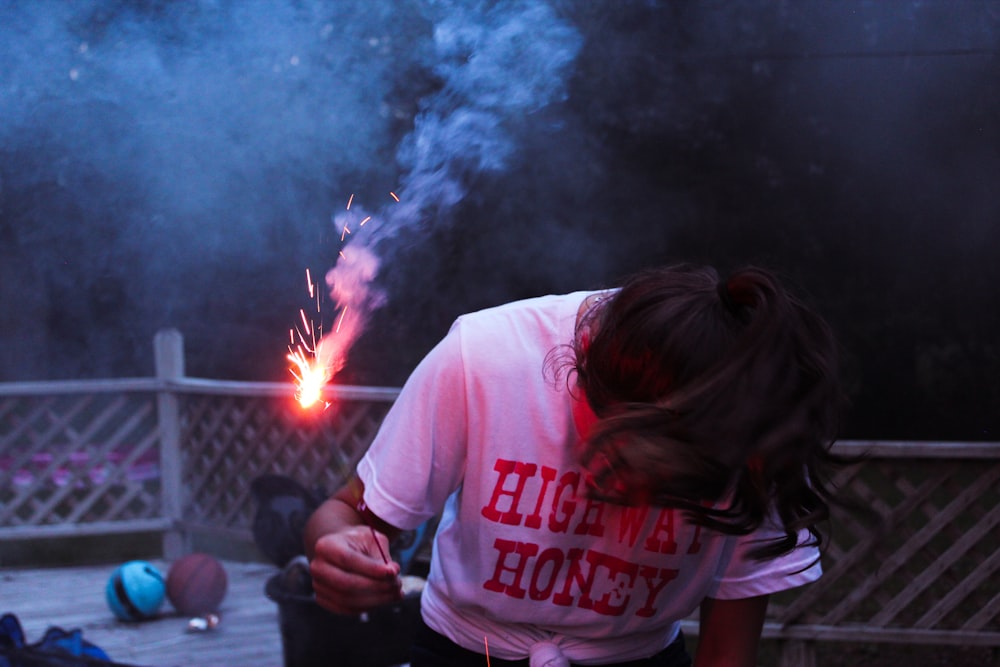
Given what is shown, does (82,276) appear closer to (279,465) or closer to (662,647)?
(279,465)

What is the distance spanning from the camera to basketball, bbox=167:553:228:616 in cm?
459

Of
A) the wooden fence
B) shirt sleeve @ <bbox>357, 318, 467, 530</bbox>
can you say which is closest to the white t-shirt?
shirt sleeve @ <bbox>357, 318, 467, 530</bbox>

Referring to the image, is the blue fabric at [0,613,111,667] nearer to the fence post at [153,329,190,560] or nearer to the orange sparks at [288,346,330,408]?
the orange sparks at [288,346,330,408]

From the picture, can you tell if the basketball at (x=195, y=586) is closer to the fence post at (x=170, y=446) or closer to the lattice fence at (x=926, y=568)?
the fence post at (x=170, y=446)

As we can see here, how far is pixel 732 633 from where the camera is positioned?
151 centimetres

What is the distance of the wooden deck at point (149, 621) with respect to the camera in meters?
4.07

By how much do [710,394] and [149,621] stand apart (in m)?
4.24

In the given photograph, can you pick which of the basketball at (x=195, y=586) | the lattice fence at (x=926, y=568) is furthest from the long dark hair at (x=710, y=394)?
the basketball at (x=195, y=586)

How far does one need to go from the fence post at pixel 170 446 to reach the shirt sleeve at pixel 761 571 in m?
5.08

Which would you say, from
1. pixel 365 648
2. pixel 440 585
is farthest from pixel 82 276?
pixel 440 585

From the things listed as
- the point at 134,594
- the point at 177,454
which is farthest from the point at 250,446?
the point at 134,594

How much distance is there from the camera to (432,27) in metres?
3.19

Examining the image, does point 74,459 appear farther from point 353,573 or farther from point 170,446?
point 353,573

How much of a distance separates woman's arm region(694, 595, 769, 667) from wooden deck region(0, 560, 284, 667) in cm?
287
